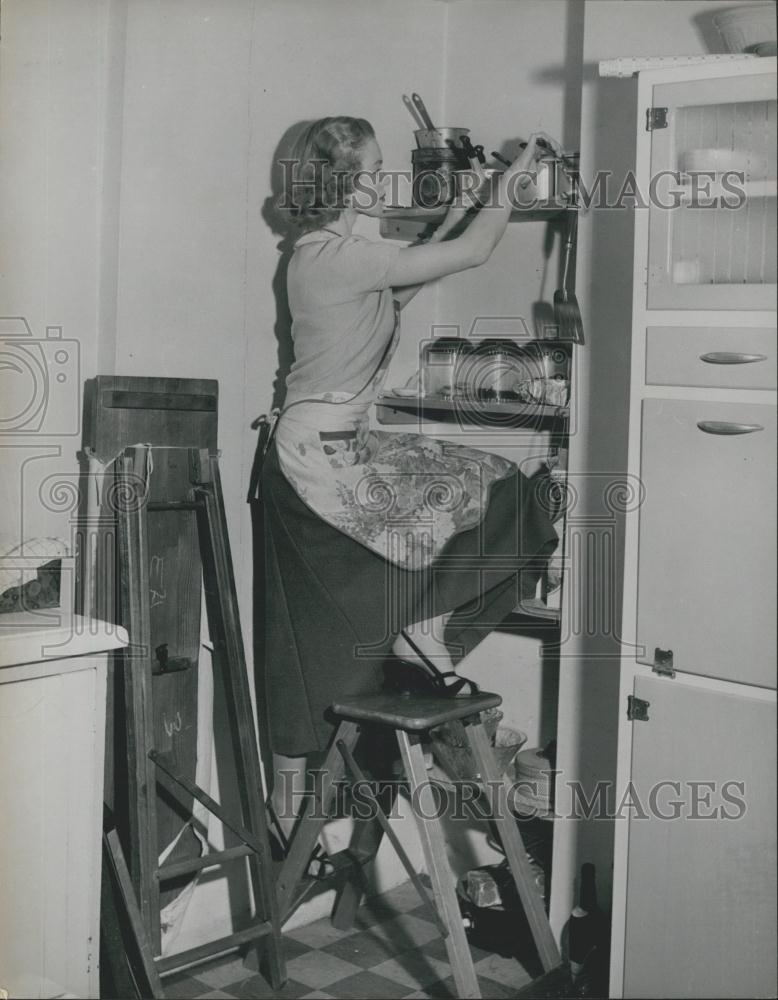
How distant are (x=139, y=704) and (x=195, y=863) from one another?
0.40 meters

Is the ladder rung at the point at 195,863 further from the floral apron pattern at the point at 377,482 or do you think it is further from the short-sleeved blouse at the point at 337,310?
the short-sleeved blouse at the point at 337,310

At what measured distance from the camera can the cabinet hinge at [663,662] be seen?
8.25 ft

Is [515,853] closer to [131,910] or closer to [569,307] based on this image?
→ [131,910]

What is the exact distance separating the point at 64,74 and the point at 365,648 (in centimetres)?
157

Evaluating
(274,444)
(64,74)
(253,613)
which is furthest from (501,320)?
(64,74)

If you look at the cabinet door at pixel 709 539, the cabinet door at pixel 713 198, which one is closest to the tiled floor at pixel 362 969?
the cabinet door at pixel 709 539

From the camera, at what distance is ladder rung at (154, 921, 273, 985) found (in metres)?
2.57

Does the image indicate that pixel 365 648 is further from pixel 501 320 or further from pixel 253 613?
pixel 501 320

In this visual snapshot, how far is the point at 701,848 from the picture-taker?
8.13 feet

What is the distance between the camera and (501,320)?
350 cm

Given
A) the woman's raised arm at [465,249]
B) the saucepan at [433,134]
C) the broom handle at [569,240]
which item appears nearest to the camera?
the woman's raised arm at [465,249]

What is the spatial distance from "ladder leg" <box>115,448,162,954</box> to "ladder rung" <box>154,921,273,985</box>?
0.04 m

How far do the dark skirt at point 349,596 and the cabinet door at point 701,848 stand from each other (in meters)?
0.52

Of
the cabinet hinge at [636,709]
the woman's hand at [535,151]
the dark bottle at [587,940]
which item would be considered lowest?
the dark bottle at [587,940]
